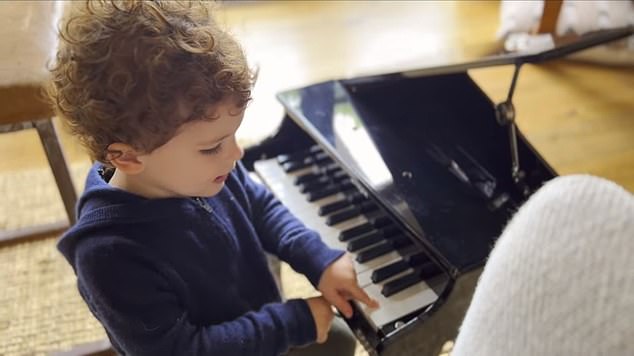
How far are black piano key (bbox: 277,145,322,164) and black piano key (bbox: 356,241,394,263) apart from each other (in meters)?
0.25

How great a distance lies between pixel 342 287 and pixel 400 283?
88 mm

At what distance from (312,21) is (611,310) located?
2416 mm

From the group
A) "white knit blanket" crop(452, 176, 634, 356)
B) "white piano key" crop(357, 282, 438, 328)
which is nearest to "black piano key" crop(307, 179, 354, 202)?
"white piano key" crop(357, 282, 438, 328)

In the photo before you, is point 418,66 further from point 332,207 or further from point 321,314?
point 321,314

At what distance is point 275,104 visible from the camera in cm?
221

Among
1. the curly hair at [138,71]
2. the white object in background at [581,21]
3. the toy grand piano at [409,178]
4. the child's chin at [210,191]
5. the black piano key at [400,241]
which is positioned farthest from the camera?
the white object in background at [581,21]

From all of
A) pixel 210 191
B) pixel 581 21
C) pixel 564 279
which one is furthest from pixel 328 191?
pixel 581 21

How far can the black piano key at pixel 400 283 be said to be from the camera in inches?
38.7

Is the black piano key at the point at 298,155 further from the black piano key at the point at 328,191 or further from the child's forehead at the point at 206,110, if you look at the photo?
the child's forehead at the point at 206,110

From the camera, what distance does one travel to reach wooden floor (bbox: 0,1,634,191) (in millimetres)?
1609

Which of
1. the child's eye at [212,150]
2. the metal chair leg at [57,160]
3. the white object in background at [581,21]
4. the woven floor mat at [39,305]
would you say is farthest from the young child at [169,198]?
the white object in background at [581,21]

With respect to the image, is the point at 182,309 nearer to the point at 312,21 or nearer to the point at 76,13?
the point at 76,13

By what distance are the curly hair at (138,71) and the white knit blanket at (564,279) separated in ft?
1.32

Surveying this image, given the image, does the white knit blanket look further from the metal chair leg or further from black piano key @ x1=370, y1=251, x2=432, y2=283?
the metal chair leg
